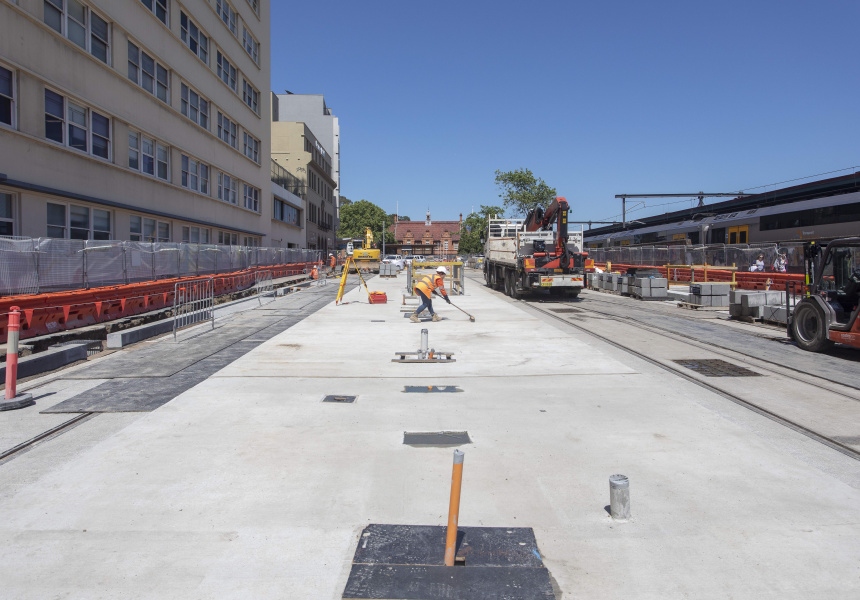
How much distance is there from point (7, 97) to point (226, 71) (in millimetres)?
19588

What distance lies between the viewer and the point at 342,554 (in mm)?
3707

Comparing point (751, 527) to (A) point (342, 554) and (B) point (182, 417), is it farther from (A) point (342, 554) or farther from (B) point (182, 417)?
(B) point (182, 417)

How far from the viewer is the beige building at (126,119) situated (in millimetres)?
15445

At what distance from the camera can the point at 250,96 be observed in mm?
38125

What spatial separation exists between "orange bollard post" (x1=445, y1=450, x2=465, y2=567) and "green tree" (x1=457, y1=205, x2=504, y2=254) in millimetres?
71836

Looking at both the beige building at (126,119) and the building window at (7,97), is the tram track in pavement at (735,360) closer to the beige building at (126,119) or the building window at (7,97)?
the beige building at (126,119)

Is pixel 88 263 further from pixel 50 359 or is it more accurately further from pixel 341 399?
pixel 341 399

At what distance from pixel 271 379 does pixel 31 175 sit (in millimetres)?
12048

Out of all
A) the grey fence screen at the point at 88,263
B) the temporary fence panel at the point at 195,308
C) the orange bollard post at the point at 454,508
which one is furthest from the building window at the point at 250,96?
the orange bollard post at the point at 454,508

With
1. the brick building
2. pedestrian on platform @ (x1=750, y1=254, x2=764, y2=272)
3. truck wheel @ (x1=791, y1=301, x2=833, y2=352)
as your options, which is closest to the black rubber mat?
truck wheel @ (x1=791, y1=301, x2=833, y2=352)

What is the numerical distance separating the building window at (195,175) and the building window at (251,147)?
25.5 feet

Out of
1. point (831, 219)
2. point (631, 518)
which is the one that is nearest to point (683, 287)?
point (831, 219)

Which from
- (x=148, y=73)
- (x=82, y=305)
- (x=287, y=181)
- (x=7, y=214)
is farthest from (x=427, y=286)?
(x=287, y=181)

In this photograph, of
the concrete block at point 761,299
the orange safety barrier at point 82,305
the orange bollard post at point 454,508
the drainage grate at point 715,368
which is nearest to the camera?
the orange bollard post at point 454,508
